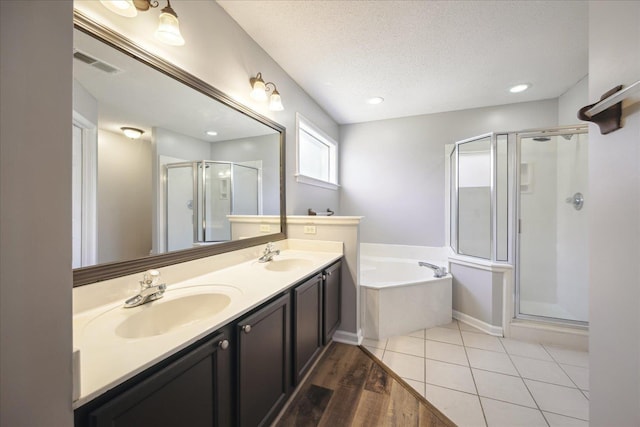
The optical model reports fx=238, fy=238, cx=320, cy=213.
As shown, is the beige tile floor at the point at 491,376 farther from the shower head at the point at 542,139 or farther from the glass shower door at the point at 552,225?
the shower head at the point at 542,139

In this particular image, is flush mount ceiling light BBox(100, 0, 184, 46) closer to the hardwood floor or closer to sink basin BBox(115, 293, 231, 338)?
sink basin BBox(115, 293, 231, 338)

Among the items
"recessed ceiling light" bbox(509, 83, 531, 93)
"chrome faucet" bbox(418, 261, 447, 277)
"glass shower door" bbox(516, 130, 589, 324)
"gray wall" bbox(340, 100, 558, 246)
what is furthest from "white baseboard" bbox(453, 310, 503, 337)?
"recessed ceiling light" bbox(509, 83, 531, 93)

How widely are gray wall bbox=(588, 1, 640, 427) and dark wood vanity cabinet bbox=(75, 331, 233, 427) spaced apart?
1.30 metres

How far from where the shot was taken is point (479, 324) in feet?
7.70

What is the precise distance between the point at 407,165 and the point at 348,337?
233 cm

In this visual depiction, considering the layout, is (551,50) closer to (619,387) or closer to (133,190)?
(619,387)

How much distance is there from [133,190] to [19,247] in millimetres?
846

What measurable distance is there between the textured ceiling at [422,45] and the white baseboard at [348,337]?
94.1 inches

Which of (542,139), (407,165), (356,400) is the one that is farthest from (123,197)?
(542,139)

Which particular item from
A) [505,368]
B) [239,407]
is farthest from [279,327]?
[505,368]

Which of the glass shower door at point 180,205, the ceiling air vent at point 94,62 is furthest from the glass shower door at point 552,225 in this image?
the ceiling air vent at point 94,62

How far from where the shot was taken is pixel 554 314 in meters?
2.29

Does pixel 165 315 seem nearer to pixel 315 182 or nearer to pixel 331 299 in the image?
pixel 331 299

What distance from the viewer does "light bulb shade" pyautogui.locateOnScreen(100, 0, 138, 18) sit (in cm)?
93
